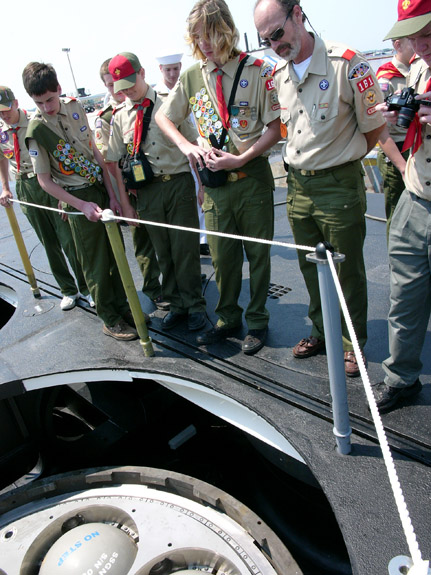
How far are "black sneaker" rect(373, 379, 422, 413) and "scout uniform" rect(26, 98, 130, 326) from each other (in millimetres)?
1932

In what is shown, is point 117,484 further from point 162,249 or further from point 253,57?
point 253,57

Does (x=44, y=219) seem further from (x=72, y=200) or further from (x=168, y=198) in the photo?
(x=168, y=198)

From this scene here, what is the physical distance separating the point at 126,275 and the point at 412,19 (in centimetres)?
195

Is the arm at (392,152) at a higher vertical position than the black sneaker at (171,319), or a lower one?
higher

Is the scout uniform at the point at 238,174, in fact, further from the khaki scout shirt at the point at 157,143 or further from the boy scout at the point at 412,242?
the boy scout at the point at 412,242

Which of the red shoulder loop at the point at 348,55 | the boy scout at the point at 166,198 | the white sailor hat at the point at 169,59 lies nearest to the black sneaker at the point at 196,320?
the boy scout at the point at 166,198

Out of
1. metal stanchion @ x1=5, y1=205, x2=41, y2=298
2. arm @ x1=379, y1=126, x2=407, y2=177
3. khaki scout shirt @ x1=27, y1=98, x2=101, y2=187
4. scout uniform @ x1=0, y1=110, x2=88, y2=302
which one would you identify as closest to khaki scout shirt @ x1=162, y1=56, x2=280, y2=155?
arm @ x1=379, y1=126, x2=407, y2=177

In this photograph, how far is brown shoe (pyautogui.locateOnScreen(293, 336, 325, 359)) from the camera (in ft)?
9.16

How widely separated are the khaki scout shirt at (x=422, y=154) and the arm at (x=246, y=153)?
2.66 feet

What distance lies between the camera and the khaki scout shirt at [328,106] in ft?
7.16

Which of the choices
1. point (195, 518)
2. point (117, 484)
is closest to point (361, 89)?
point (195, 518)

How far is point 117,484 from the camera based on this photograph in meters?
2.90

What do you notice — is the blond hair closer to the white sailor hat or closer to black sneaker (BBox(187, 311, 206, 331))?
black sneaker (BBox(187, 311, 206, 331))

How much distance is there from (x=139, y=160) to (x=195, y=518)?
7.24 feet
